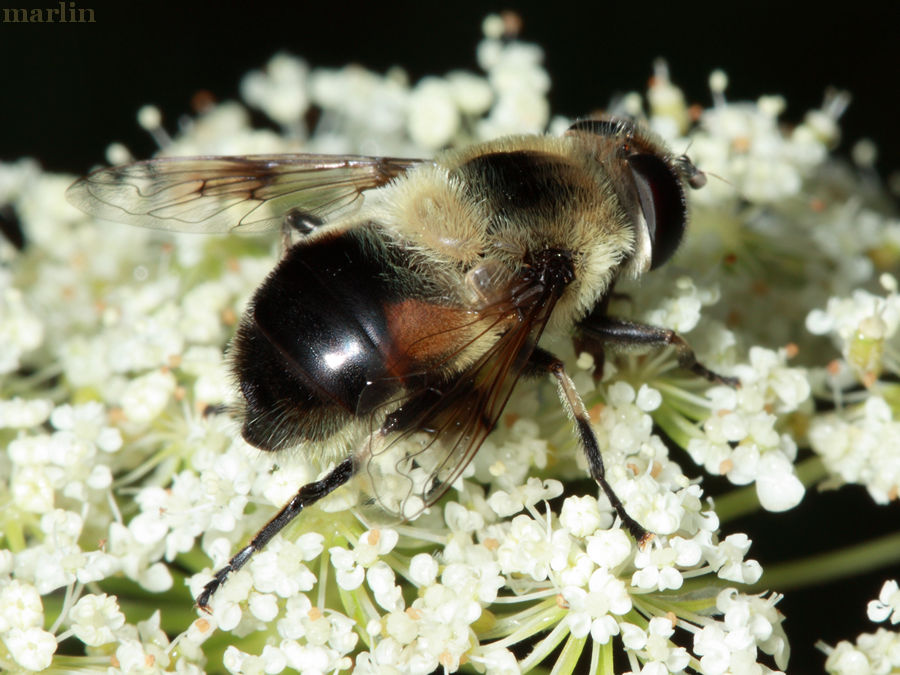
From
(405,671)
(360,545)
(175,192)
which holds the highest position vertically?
(175,192)

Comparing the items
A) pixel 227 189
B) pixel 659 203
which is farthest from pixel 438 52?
pixel 659 203

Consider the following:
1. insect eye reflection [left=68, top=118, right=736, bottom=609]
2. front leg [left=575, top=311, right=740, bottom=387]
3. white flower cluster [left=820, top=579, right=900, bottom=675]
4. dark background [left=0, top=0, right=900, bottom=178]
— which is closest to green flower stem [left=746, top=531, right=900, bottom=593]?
white flower cluster [left=820, top=579, right=900, bottom=675]

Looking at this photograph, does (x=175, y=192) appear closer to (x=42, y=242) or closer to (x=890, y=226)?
(x=42, y=242)

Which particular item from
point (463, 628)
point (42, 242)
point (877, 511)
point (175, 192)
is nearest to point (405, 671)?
point (463, 628)

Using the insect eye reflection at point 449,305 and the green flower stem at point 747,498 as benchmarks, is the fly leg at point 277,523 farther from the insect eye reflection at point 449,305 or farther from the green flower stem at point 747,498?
the green flower stem at point 747,498

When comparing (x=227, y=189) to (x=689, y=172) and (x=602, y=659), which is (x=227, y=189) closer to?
(x=689, y=172)

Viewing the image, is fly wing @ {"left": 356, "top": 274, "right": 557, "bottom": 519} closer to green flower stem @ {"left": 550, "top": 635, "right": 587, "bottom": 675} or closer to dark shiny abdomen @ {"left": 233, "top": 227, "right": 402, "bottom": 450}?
dark shiny abdomen @ {"left": 233, "top": 227, "right": 402, "bottom": 450}
